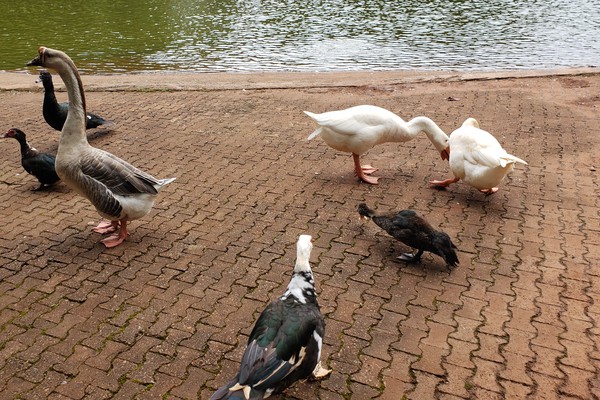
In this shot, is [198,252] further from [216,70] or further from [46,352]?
[216,70]

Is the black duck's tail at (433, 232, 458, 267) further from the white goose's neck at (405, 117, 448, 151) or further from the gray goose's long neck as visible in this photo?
the gray goose's long neck

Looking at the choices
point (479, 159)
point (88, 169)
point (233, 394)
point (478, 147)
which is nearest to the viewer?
point (233, 394)

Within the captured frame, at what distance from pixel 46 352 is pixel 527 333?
3.69 metres

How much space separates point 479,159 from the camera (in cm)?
623

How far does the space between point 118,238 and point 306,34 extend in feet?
45.2

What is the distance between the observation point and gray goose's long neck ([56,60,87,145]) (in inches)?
216

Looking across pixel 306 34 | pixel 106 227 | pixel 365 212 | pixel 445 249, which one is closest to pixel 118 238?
pixel 106 227

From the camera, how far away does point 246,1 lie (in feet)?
80.6

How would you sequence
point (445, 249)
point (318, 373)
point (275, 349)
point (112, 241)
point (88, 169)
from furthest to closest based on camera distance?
1. point (112, 241)
2. point (88, 169)
3. point (445, 249)
4. point (318, 373)
5. point (275, 349)

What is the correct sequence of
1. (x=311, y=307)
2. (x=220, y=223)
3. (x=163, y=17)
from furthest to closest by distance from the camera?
(x=163, y=17) → (x=220, y=223) → (x=311, y=307)

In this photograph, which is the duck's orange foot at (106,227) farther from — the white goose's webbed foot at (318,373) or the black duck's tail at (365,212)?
the white goose's webbed foot at (318,373)

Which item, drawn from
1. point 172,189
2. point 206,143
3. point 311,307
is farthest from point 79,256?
point 206,143

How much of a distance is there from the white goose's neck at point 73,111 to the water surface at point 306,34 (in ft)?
30.5

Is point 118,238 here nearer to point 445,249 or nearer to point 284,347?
point 284,347
